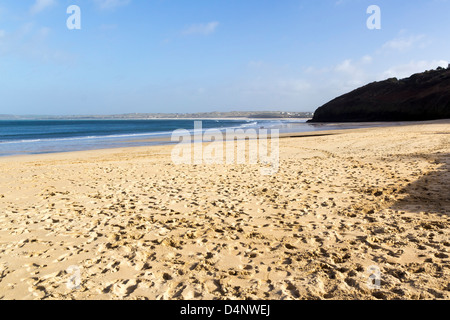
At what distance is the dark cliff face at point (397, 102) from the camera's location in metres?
37.6

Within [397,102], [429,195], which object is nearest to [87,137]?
[429,195]

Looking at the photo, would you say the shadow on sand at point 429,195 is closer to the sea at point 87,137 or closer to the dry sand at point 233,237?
the dry sand at point 233,237

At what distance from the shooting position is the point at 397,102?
43406mm

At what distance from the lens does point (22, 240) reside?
4.50 meters

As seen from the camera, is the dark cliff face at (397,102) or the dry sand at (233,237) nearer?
the dry sand at (233,237)

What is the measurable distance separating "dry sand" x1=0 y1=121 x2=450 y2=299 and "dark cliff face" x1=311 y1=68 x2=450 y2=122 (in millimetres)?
36254

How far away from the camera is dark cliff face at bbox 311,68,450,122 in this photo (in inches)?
1479

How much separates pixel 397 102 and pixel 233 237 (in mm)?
47554

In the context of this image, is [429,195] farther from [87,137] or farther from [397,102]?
[397,102]

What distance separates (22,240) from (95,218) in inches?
46.8

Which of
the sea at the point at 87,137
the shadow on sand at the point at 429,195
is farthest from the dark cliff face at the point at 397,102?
the shadow on sand at the point at 429,195

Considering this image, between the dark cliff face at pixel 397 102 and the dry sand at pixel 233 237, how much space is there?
36.3 metres
